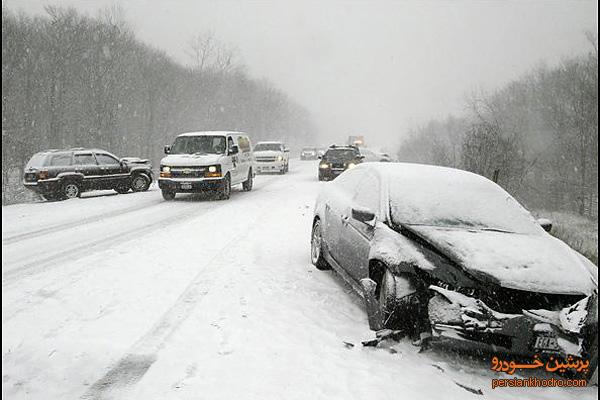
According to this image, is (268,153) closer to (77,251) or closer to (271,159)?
(271,159)

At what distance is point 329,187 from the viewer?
6.86 m

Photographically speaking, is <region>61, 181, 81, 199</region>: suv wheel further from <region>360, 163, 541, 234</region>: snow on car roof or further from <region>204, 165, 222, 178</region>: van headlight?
<region>360, 163, 541, 234</region>: snow on car roof

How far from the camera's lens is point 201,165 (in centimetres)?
1322

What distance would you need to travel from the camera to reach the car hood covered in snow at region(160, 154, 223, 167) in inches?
521

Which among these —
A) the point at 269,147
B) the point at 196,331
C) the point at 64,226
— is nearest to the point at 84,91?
the point at 269,147

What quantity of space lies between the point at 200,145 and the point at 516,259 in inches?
467

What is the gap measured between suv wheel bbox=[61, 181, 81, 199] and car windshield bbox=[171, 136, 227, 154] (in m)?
3.82

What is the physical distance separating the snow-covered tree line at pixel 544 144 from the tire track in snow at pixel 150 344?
9734mm

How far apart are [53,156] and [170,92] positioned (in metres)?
34.7

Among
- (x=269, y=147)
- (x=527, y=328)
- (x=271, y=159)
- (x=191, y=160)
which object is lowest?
(x=527, y=328)

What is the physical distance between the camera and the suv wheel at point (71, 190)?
14.7 m

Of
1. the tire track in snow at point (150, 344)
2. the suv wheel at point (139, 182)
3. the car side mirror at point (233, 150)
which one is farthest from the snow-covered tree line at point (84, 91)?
the tire track in snow at point (150, 344)

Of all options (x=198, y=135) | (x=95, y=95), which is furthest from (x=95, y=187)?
(x=95, y=95)

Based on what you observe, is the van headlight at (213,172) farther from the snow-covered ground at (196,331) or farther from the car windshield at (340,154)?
the car windshield at (340,154)
